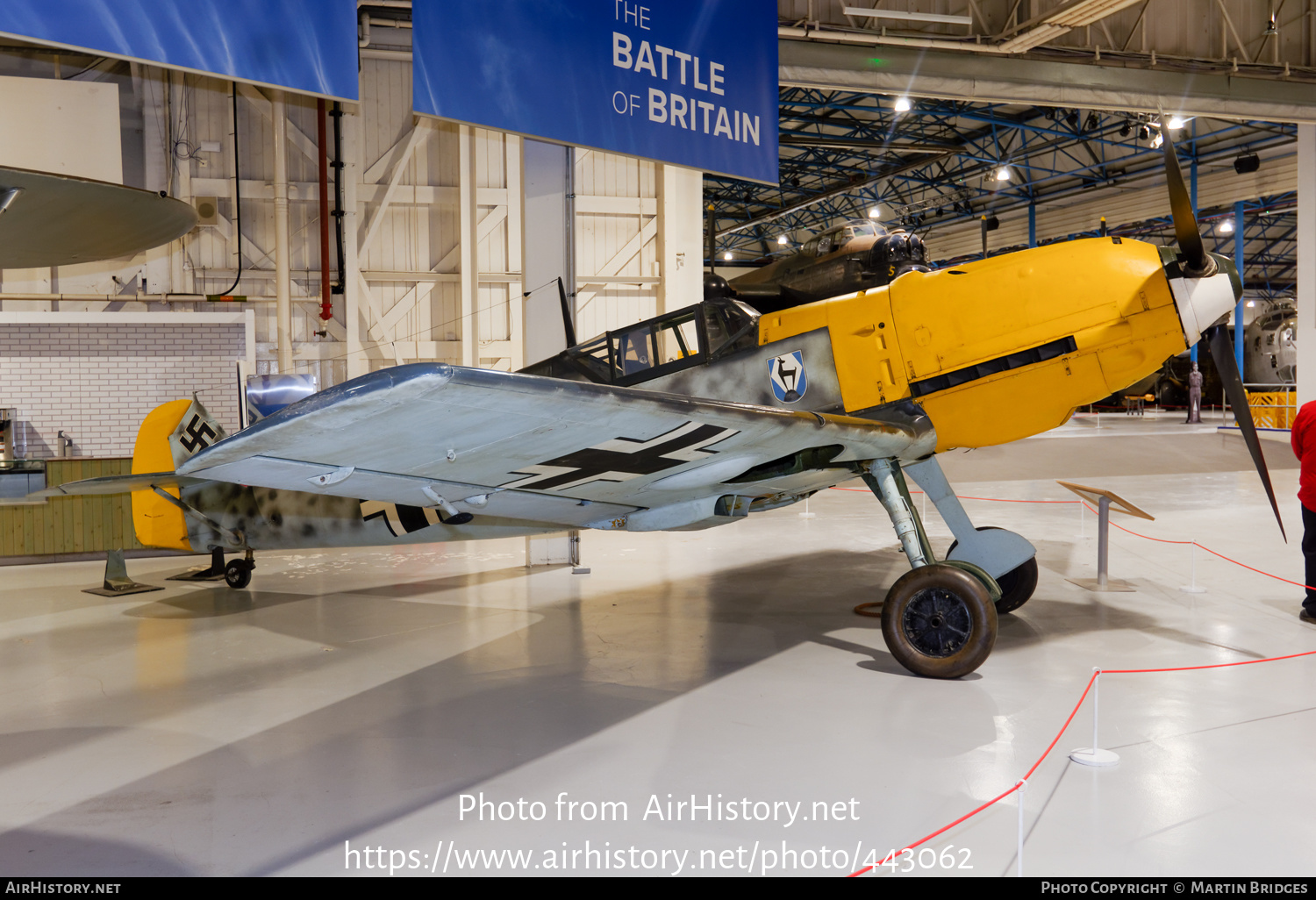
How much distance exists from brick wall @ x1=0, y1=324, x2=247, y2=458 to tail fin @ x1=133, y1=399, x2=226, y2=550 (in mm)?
6075

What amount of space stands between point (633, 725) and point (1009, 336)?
9.80 ft

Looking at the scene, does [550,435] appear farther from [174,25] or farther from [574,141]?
[574,141]

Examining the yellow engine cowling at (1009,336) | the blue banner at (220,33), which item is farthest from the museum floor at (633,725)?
the blue banner at (220,33)

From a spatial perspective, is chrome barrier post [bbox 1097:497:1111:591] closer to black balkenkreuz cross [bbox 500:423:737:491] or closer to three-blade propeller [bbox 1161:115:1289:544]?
three-blade propeller [bbox 1161:115:1289:544]

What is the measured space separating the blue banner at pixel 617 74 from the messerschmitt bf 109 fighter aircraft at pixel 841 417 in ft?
5.94

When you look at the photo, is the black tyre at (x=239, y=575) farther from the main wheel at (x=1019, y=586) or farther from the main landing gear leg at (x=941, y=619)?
the main wheel at (x=1019, y=586)

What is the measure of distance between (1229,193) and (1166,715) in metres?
28.1

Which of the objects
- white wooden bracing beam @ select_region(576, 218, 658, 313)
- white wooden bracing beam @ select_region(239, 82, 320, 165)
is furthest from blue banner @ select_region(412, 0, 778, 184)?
white wooden bracing beam @ select_region(239, 82, 320, 165)

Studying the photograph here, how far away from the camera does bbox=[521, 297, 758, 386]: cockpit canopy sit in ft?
18.1

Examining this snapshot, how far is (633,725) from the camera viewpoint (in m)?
4.11

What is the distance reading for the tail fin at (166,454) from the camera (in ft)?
22.1

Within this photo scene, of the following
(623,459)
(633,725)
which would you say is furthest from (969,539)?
(623,459)

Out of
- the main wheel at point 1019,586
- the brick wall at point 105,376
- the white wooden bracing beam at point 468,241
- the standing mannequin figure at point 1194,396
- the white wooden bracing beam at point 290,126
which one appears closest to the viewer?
the main wheel at point 1019,586

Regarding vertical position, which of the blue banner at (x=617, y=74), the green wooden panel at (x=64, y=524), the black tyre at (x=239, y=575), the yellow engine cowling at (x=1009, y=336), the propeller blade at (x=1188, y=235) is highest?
the blue banner at (x=617, y=74)
